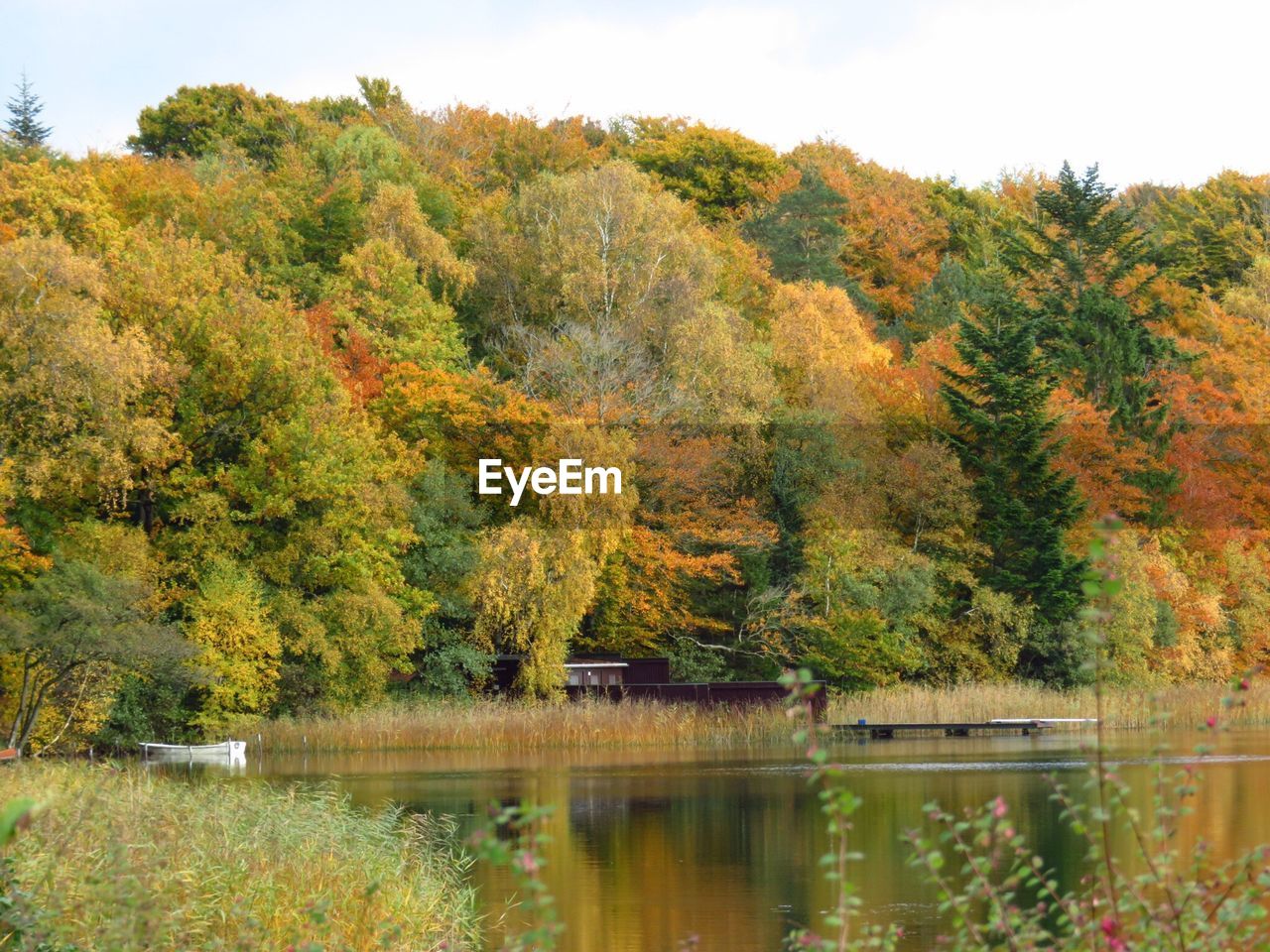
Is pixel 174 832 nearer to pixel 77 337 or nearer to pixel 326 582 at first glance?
pixel 77 337

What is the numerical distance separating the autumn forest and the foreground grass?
16842 millimetres

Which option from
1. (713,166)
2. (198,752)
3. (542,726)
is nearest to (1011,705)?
(542,726)

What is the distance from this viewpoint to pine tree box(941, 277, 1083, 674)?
156 ft

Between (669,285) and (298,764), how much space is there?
20220 mm

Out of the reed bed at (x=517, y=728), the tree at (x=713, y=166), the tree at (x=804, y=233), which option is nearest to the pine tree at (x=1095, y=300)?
the tree at (x=804, y=233)

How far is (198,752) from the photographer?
1391 inches

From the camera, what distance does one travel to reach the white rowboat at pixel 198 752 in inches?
1374

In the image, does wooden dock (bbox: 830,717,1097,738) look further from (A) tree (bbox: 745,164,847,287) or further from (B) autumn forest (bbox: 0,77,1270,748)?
(A) tree (bbox: 745,164,847,287)

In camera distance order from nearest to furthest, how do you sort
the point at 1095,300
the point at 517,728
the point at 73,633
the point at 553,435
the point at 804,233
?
the point at 73,633
the point at 517,728
the point at 553,435
the point at 1095,300
the point at 804,233

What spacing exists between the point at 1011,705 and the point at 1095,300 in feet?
54.2

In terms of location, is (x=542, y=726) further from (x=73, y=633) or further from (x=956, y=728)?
(x=73, y=633)

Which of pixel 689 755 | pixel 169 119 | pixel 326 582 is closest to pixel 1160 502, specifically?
pixel 689 755

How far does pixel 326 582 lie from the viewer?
131 ft

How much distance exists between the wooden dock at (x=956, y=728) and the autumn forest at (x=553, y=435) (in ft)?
10.2
